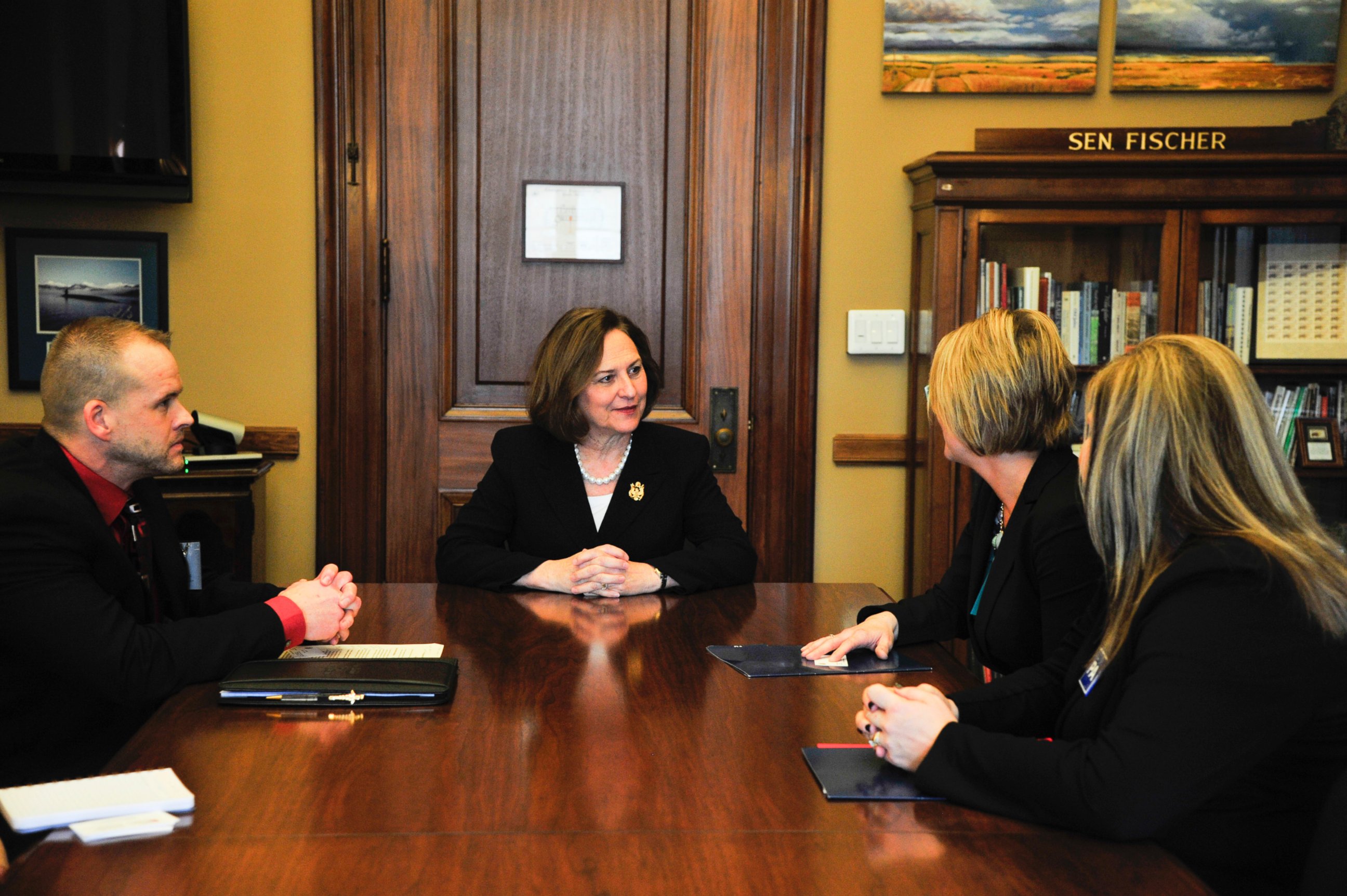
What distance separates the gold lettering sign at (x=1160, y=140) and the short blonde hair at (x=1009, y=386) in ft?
5.32

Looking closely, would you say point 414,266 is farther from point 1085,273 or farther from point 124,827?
point 124,827

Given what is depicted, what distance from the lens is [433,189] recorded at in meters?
3.57

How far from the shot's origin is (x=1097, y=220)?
3.35 metres

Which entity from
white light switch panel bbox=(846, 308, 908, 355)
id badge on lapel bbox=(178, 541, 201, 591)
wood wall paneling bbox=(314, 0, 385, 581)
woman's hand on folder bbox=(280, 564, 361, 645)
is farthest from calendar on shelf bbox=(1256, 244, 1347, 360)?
id badge on lapel bbox=(178, 541, 201, 591)

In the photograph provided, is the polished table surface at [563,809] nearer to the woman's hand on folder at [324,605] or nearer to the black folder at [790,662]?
the black folder at [790,662]

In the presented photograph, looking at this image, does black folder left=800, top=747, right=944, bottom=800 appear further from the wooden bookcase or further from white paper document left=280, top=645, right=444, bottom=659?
the wooden bookcase

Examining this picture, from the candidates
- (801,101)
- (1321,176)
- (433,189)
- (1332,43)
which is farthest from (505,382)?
(1332,43)

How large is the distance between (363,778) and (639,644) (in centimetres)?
73

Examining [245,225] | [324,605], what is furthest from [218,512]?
[324,605]

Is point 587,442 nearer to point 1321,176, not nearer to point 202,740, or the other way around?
point 202,740

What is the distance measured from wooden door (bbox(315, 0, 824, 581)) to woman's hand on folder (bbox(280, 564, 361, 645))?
5.41ft

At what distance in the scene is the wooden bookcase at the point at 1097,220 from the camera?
3.27 m

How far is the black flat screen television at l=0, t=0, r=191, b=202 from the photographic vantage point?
3184 millimetres

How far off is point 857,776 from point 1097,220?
247cm
